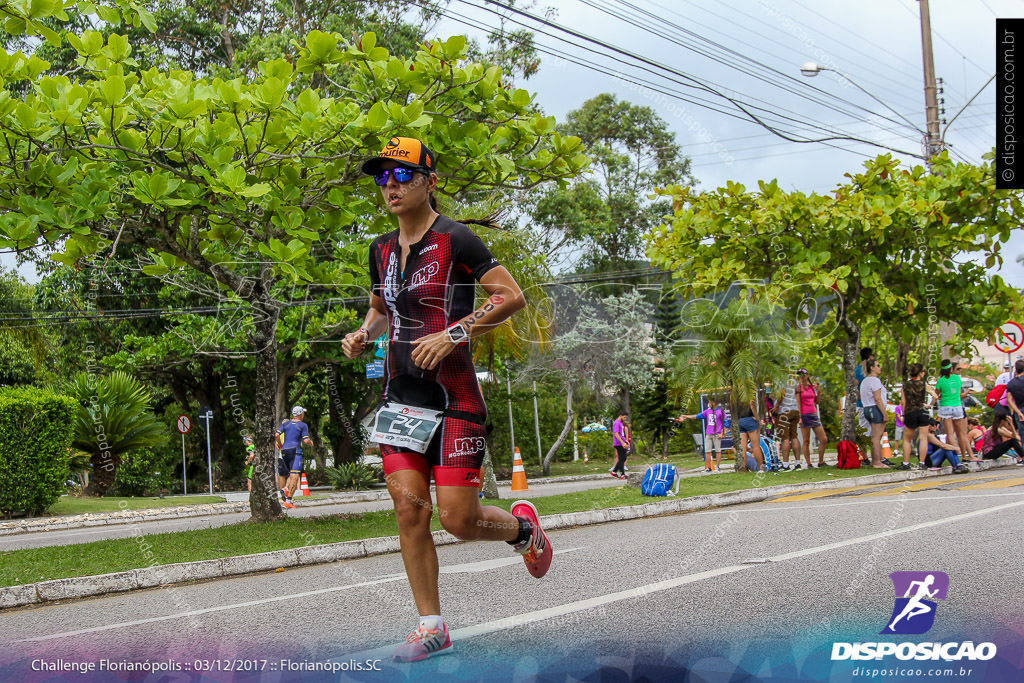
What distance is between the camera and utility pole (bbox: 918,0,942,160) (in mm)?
17828

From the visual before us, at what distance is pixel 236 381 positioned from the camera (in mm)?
29188

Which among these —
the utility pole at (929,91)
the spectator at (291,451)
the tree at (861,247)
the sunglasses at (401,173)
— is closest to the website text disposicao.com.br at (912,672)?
the sunglasses at (401,173)

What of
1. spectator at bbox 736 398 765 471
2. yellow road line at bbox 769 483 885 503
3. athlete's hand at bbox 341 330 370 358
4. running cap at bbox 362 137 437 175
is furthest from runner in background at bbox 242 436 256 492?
spectator at bbox 736 398 765 471

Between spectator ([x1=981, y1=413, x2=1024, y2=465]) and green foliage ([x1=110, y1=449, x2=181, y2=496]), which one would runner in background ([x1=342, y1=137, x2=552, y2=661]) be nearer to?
spectator ([x1=981, y1=413, x2=1024, y2=465])

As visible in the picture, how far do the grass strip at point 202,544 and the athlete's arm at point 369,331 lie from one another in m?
4.44

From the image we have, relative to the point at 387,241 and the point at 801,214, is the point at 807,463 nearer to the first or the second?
the point at 801,214

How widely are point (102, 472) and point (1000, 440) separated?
732 inches

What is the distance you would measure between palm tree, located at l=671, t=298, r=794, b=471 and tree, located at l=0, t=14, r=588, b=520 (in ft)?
27.9

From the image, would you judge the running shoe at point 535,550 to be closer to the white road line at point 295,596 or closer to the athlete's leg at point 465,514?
the athlete's leg at point 465,514

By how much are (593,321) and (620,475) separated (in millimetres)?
14746

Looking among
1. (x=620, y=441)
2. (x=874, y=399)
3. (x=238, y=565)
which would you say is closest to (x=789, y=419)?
(x=874, y=399)

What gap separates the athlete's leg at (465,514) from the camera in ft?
12.3

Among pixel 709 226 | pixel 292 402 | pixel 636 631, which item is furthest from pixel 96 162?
pixel 292 402

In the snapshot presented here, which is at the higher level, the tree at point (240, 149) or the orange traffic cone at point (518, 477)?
the tree at point (240, 149)
